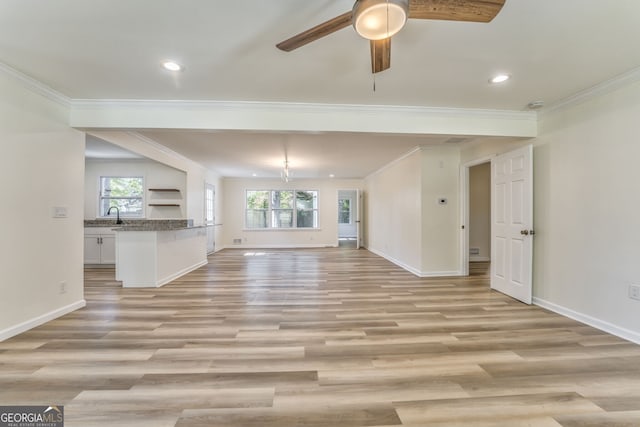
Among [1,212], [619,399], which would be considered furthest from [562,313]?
[1,212]

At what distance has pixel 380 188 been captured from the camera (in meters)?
7.46

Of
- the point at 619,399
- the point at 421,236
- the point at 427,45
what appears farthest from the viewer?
the point at 421,236

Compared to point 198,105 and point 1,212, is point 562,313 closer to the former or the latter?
point 198,105

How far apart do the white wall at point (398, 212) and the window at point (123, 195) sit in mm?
5933

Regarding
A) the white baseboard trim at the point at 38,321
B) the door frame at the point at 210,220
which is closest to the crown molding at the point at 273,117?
the white baseboard trim at the point at 38,321

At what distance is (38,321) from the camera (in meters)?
2.68

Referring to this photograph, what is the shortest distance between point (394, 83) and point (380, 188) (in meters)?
4.98

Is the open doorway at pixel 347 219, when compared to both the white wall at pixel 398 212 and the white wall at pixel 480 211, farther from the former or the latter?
the white wall at pixel 480 211

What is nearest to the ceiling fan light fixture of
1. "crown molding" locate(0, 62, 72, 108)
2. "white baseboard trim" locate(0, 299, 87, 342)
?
"crown molding" locate(0, 62, 72, 108)

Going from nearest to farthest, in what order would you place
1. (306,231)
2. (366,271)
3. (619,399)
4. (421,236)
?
(619,399)
(421,236)
(366,271)
(306,231)

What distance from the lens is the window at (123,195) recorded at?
610cm

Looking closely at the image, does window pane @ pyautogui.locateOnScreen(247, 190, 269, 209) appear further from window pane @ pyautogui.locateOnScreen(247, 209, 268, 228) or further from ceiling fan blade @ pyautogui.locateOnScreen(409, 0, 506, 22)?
ceiling fan blade @ pyautogui.locateOnScreen(409, 0, 506, 22)

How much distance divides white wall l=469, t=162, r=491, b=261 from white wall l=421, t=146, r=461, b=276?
68.6 inches

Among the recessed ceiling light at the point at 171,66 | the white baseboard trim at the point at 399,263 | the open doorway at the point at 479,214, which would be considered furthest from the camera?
the open doorway at the point at 479,214
